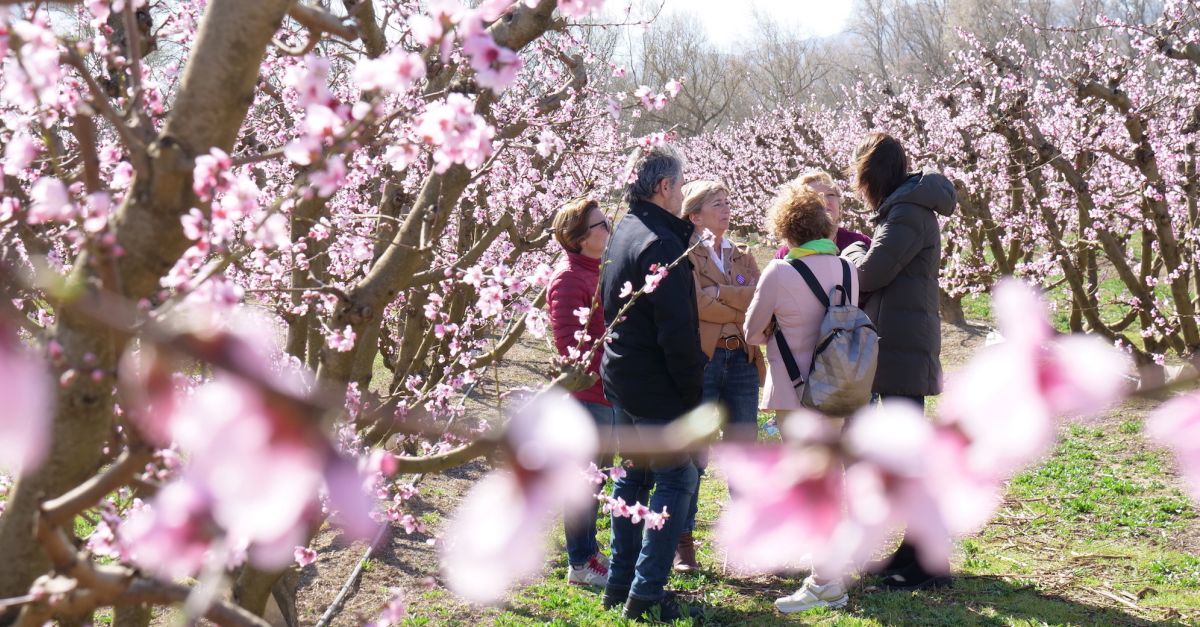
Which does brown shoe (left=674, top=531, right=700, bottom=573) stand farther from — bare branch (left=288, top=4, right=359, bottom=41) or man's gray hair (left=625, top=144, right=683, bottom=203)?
bare branch (left=288, top=4, right=359, bottom=41)

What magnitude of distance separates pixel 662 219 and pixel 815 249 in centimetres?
65

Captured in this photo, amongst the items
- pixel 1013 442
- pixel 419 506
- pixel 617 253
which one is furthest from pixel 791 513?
pixel 419 506

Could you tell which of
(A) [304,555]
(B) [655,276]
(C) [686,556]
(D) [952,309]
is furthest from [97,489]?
(D) [952,309]

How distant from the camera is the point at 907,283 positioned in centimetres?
399

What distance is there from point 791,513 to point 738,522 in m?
0.05

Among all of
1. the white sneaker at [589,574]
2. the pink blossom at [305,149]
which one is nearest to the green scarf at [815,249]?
the white sneaker at [589,574]

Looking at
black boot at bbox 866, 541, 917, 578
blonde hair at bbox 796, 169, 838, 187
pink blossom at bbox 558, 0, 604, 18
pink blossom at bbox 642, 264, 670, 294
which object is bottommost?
black boot at bbox 866, 541, 917, 578

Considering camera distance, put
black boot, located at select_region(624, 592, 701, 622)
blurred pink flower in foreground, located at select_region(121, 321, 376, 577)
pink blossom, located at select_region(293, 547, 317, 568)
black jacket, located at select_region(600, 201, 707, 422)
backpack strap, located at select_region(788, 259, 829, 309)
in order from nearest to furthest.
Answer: blurred pink flower in foreground, located at select_region(121, 321, 376, 577)
pink blossom, located at select_region(293, 547, 317, 568)
black jacket, located at select_region(600, 201, 707, 422)
backpack strap, located at select_region(788, 259, 829, 309)
black boot, located at select_region(624, 592, 701, 622)

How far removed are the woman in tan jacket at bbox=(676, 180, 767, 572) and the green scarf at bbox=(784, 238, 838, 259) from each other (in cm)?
50

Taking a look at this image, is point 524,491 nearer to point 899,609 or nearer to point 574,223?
point 574,223

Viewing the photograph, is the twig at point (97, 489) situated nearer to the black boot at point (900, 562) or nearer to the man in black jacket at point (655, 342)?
the man in black jacket at point (655, 342)

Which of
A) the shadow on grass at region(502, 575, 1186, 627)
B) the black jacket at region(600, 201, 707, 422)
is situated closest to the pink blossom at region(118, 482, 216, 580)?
the black jacket at region(600, 201, 707, 422)

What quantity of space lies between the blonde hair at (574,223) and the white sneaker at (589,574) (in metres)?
1.63

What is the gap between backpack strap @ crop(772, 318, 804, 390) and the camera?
3.76 metres
